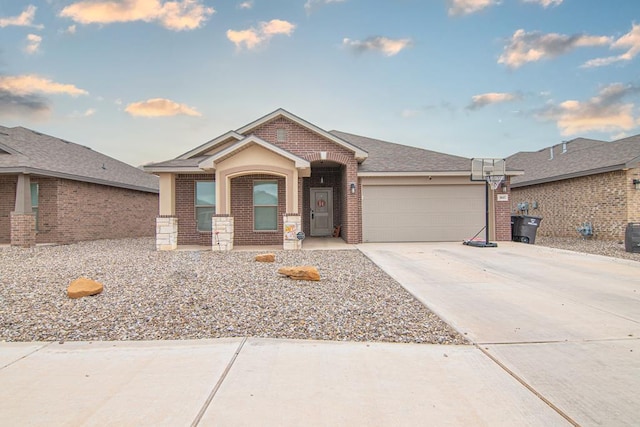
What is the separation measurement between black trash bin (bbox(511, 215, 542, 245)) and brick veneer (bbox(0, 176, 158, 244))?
58.7 ft

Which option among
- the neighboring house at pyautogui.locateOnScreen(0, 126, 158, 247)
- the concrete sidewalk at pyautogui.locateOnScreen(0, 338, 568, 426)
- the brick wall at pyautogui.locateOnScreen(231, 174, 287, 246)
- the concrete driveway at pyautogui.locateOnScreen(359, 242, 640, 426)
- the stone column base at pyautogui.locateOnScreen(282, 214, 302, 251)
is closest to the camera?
the concrete sidewalk at pyautogui.locateOnScreen(0, 338, 568, 426)

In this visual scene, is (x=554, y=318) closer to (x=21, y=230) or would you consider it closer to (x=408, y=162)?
(x=408, y=162)

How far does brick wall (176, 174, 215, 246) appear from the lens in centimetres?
Answer: 1283

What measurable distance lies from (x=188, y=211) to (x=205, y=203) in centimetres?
71

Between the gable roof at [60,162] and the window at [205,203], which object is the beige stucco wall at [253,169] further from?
the gable roof at [60,162]

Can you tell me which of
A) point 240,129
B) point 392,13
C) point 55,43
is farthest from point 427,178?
point 55,43

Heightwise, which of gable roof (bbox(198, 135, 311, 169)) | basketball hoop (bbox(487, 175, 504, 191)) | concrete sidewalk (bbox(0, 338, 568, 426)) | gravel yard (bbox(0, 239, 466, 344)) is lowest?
concrete sidewalk (bbox(0, 338, 568, 426))

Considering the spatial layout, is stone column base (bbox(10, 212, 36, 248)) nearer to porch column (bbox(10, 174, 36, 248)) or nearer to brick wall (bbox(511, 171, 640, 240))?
porch column (bbox(10, 174, 36, 248))

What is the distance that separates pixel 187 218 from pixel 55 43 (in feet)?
26.5

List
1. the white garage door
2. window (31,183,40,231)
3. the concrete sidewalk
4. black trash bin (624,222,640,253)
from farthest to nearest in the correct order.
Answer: the white garage door < window (31,183,40,231) < black trash bin (624,222,640,253) < the concrete sidewalk

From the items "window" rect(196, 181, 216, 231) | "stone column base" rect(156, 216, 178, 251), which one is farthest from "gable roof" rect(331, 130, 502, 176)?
"stone column base" rect(156, 216, 178, 251)

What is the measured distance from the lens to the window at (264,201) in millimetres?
12805

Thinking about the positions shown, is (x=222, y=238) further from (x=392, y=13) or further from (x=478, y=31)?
(x=478, y=31)

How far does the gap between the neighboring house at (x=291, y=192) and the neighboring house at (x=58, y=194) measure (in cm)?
490
